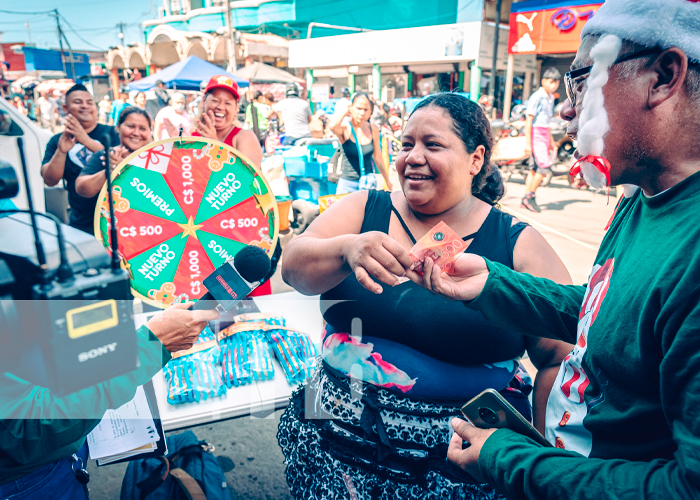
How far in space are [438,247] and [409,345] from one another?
39cm

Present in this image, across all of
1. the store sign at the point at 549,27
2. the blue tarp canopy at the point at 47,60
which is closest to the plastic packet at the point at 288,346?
the store sign at the point at 549,27

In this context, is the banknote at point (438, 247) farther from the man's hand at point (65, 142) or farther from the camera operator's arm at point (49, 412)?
the man's hand at point (65, 142)

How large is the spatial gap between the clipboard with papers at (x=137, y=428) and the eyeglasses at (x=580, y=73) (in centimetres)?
174

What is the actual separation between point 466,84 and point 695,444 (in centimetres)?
2109

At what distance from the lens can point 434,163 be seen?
Result: 162 cm

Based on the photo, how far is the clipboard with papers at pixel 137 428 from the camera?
1.79m

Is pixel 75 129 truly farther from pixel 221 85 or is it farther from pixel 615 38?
pixel 615 38

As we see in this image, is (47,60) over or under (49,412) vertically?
over

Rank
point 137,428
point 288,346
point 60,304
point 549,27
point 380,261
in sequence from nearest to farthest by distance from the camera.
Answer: point 60,304 < point 380,261 < point 137,428 < point 288,346 < point 549,27

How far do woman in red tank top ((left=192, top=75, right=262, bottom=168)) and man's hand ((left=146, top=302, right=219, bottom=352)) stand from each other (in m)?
2.19

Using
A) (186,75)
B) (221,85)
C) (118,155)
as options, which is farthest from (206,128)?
(186,75)

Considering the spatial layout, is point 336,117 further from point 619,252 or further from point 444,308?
point 619,252

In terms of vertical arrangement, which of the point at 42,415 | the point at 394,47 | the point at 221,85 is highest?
the point at 394,47

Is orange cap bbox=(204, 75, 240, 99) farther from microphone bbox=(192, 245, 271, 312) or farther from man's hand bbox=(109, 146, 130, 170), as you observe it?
microphone bbox=(192, 245, 271, 312)
